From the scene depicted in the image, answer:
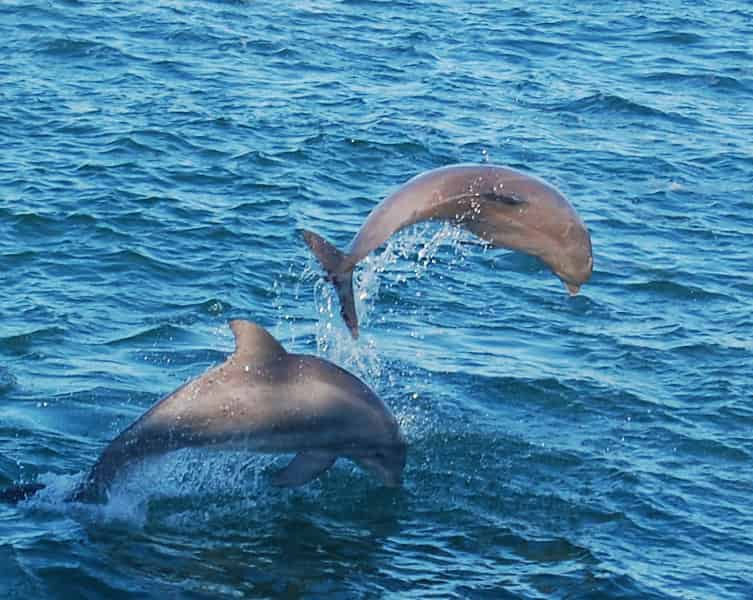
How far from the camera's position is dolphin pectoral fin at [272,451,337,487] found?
46.1 ft

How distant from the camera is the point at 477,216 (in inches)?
538

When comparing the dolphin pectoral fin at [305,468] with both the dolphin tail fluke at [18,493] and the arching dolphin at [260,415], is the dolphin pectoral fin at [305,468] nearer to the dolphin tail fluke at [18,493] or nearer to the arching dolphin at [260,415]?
the arching dolphin at [260,415]

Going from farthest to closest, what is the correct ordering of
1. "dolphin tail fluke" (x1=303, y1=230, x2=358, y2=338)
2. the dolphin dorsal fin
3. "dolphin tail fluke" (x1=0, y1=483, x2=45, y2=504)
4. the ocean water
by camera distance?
"dolphin tail fluke" (x1=0, y1=483, x2=45, y2=504) → the ocean water → the dolphin dorsal fin → "dolphin tail fluke" (x1=303, y1=230, x2=358, y2=338)

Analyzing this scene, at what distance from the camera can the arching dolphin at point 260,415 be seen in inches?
537

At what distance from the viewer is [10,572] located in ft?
42.7

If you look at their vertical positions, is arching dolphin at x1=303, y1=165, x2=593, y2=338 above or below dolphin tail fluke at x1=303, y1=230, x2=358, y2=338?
above

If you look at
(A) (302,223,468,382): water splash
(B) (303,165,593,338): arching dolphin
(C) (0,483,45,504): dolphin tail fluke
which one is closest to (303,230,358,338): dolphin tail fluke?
(B) (303,165,593,338): arching dolphin

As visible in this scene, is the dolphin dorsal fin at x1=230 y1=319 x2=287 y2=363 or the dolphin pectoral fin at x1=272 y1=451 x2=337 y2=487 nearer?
the dolphin dorsal fin at x1=230 y1=319 x2=287 y2=363

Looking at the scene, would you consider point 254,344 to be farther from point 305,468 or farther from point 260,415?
point 305,468

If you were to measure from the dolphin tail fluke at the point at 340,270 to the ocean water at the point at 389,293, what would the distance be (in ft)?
6.14

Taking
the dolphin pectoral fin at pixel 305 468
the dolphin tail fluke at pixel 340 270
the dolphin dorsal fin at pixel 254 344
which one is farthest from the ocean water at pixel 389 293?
the dolphin tail fluke at pixel 340 270

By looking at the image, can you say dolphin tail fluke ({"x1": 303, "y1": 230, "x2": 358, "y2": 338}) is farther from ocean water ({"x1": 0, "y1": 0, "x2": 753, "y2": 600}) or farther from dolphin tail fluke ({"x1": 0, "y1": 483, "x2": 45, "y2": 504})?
dolphin tail fluke ({"x1": 0, "y1": 483, "x2": 45, "y2": 504})

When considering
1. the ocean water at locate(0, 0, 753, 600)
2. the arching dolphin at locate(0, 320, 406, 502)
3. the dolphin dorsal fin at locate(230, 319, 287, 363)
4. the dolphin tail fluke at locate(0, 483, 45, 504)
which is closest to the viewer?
the dolphin dorsal fin at locate(230, 319, 287, 363)

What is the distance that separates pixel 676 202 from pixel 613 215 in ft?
4.14
